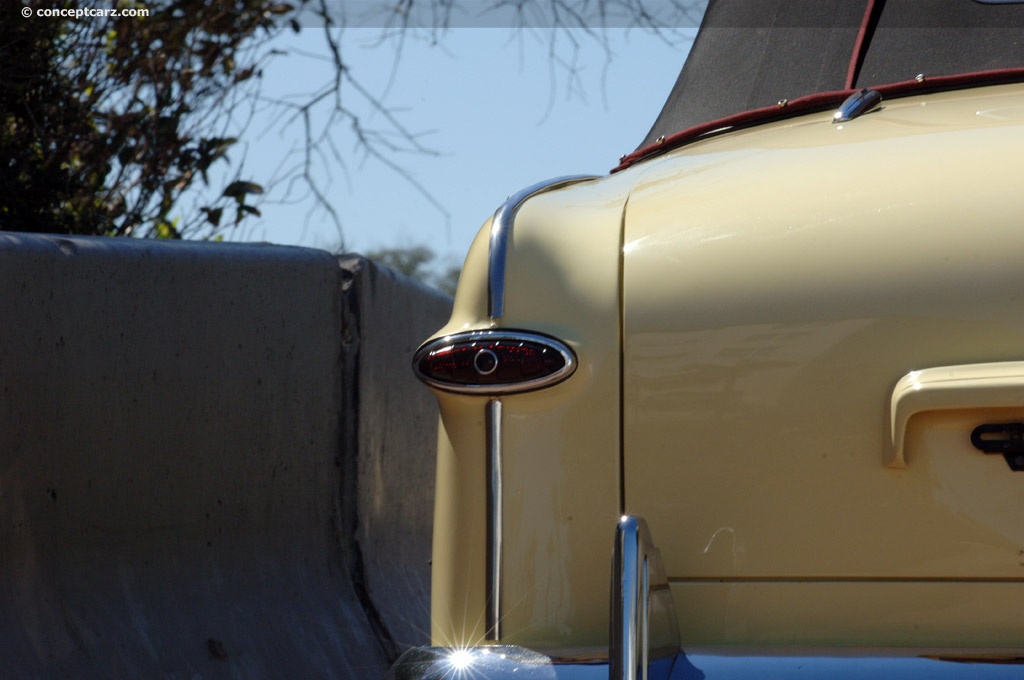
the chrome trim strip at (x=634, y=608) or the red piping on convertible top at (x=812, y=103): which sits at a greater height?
the red piping on convertible top at (x=812, y=103)

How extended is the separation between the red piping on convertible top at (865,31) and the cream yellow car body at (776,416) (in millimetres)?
773

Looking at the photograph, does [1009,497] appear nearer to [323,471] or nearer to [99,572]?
[99,572]

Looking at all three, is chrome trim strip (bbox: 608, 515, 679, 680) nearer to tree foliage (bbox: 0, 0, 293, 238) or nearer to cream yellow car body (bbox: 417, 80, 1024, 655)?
cream yellow car body (bbox: 417, 80, 1024, 655)

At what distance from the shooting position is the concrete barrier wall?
3100 millimetres

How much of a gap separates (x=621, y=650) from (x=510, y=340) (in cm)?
56

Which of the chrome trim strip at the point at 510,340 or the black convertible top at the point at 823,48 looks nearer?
the chrome trim strip at the point at 510,340

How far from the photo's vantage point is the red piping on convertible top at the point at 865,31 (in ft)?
9.40

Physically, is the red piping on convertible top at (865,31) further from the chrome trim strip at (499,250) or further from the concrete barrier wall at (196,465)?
the concrete barrier wall at (196,465)

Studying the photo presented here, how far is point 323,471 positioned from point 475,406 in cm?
220

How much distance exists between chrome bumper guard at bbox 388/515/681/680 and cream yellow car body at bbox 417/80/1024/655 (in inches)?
3.6

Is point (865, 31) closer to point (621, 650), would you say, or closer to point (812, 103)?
point (812, 103)

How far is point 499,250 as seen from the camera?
214 cm

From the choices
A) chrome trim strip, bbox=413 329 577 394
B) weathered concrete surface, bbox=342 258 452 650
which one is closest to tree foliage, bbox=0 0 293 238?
weathered concrete surface, bbox=342 258 452 650

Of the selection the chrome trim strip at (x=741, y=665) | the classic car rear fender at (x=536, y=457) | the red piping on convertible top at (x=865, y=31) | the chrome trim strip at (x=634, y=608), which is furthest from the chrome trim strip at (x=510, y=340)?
the red piping on convertible top at (x=865, y=31)
